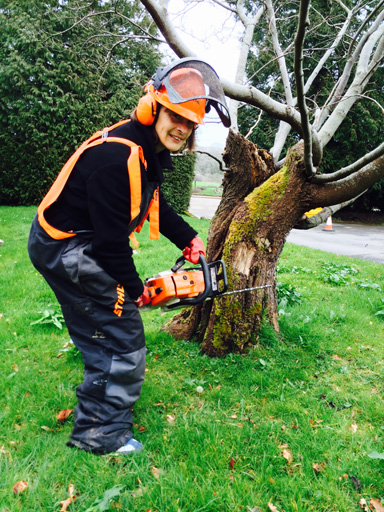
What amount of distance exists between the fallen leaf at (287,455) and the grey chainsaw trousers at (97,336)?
0.94 meters

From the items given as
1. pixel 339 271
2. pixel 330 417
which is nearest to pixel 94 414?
pixel 330 417

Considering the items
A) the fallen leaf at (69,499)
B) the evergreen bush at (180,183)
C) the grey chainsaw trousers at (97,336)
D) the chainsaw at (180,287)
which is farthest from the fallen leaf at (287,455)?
the evergreen bush at (180,183)

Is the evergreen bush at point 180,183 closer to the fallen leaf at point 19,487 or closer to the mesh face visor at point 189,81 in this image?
the mesh face visor at point 189,81

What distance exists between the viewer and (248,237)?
10.4 feet

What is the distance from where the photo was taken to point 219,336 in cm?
318

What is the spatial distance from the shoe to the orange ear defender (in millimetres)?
1924

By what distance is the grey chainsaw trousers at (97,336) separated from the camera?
7.03 feet

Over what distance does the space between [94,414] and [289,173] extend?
242 cm

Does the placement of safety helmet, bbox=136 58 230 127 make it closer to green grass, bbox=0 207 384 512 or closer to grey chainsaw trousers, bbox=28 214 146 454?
grey chainsaw trousers, bbox=28 214 146 454

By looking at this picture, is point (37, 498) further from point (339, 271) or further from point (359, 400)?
point (339, 271)

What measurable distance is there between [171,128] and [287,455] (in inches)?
81.2

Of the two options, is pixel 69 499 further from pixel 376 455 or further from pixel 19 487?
pixel 376 455

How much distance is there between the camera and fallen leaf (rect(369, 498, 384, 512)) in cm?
183

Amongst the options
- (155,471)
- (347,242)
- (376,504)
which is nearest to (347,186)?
(376,504)
